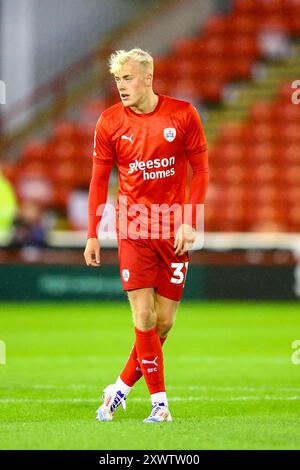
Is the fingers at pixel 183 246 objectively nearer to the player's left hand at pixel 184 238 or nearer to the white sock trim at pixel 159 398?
the player's left hand at pixel 184 238

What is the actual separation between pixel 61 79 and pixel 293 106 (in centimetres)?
449

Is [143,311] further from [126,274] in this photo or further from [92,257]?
[92,257]

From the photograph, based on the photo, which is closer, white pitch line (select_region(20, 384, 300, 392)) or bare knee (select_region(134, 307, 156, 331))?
bare knee (select_region(134, 307, 156, 331))

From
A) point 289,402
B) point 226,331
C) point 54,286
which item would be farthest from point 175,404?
point 54,286

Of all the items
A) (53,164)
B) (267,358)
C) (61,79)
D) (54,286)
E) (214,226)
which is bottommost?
(267,358)

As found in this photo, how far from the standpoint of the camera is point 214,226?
838 inches

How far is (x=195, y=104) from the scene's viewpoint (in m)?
23.8

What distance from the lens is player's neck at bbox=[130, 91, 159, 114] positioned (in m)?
7.54

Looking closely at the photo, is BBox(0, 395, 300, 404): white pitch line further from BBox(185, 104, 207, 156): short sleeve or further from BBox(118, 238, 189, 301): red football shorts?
BBox(185, 104, 207, 156): short sleeve

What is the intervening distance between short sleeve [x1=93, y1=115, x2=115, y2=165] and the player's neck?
8.7 inches

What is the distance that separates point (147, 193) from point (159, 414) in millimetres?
1374

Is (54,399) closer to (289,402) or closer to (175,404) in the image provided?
(175,404)

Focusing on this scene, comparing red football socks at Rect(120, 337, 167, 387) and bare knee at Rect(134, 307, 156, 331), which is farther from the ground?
bare knee at Rect(134, 307, 156, 331)

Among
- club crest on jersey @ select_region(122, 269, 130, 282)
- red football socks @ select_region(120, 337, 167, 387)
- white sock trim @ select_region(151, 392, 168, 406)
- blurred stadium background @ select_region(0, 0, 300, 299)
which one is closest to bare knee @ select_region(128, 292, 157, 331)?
club crest on jersey @ select_region(122, 269, 130, 282)
